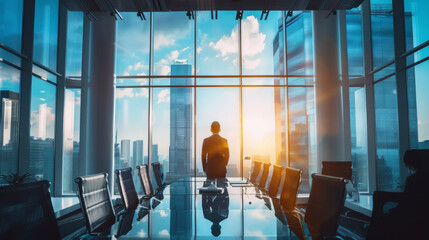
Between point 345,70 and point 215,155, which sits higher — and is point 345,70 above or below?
above

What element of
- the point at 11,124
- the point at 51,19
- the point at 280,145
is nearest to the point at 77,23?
the point at 51,19

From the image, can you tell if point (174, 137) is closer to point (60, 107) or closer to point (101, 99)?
point (101, 99)

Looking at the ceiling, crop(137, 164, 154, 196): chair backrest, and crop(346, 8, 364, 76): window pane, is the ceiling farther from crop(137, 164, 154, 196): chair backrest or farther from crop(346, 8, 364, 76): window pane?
crop(346, 8, 364, 76): window pane

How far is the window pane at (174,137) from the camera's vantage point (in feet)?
26.5

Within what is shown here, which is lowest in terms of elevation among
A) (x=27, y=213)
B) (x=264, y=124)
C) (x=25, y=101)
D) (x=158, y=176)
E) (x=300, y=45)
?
(x=158, y=176)

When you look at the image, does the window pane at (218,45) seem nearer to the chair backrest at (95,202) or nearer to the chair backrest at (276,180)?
the chair backrest at (276,180)

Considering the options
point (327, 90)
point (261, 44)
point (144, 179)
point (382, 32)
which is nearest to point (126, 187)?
point (144, 179)

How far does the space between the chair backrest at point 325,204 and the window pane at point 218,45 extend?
6.36m

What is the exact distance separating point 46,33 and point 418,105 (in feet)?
29.1

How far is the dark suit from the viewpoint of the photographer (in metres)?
4.58

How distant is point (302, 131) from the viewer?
328 inches

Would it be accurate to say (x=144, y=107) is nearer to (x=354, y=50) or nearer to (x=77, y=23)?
(x=77, y=23)

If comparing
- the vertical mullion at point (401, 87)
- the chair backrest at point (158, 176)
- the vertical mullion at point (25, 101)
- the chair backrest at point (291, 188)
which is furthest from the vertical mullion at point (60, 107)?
the vertical mullion at point (401, 87)

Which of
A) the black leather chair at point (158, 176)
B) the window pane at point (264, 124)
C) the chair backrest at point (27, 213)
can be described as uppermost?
the window pane at point (264, 124)
